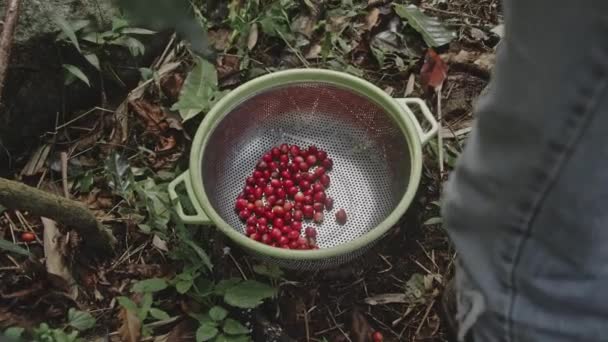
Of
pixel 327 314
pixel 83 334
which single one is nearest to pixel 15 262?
pixel 83 334

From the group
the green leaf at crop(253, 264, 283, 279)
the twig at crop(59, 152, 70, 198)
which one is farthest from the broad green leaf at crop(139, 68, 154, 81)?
the green leaf at crop(253, 264, 283, 279)

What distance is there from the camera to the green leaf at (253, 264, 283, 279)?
162 centimetres

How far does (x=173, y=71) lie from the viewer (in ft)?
6.48

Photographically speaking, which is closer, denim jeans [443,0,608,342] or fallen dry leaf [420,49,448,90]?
denim jeans [443,0,608,342]

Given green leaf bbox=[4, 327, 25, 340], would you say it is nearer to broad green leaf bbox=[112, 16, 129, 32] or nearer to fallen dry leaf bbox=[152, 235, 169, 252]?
fallen dry leaf bbox=[152, 235, 169, 252]

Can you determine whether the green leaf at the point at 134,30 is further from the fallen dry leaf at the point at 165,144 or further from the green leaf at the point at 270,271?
the green leaf at the point at 270,271

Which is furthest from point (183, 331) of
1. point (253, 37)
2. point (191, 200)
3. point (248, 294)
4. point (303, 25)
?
point (303, 25)

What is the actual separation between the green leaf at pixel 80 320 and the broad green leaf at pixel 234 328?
34 cm

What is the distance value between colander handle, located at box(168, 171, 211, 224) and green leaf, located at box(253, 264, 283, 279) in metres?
0.19

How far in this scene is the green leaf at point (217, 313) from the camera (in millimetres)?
1511

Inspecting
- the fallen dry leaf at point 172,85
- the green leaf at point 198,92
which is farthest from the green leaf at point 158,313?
the fallen dry leaf at point 172,85

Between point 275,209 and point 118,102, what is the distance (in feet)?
2.00

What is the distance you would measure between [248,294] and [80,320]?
422mm

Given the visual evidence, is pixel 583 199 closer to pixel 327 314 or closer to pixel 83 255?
pixel 327 314
